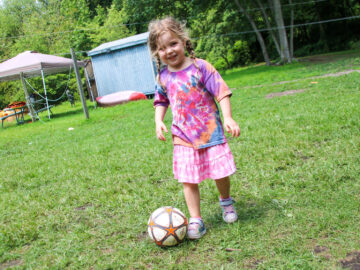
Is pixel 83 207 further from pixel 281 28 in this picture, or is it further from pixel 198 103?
pixel 281 28

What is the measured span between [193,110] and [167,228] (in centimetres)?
91

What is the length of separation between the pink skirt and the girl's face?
68cm

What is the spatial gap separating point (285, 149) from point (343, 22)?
30.9 meters

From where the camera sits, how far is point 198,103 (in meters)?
2.78

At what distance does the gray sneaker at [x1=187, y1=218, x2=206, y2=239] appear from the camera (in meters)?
2.73

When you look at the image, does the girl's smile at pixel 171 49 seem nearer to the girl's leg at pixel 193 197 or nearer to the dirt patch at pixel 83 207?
the girl's leg at pixel 193 197

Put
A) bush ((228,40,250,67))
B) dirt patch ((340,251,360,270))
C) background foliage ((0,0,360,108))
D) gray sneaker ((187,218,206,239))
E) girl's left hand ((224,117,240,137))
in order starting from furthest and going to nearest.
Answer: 1. bush ((228,40,250,67))
2. background foliage ((0,0,360,108))
3. gray sneaker ((187,218,206,239))
4. girl's left hand ((224,117,240,137))
5. dirt patch ((340,251,360,270))

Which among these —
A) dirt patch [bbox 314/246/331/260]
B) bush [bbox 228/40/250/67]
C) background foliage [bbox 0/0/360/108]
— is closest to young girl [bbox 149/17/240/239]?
dirt patch [bbox 314/246/331/260]

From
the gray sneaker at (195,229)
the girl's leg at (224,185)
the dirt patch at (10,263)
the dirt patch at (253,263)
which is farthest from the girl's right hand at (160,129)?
the dirt patch at (10,263)

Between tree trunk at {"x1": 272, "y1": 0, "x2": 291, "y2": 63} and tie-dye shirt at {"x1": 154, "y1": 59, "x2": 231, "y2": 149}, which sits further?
tree trunk at {"x1": 272, "y1": 0, "x2": 291, "y2": 63}

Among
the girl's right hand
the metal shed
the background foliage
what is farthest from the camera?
the background foliage

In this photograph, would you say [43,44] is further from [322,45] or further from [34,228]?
[34,228]

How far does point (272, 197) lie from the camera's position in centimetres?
329

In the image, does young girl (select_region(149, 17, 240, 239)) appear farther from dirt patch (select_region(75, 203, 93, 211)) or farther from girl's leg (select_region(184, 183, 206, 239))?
dirt patch (select_region(75, 203, 93, 211))
